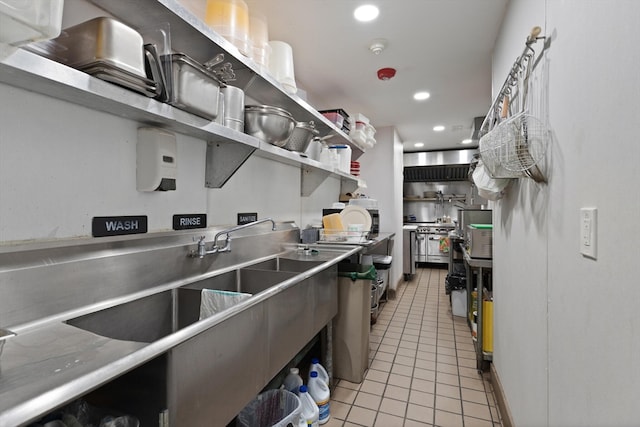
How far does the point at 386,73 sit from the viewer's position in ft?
9.45

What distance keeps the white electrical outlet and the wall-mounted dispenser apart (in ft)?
4.99

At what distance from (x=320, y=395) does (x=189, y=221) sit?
134cm

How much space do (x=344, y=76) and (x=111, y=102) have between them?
7.59 feet

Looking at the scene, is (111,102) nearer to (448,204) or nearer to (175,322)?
(175,322)

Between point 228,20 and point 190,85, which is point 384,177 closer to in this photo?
point 228,20

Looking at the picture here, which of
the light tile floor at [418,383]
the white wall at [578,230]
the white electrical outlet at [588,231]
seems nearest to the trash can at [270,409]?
the light tile floor at [418,383]

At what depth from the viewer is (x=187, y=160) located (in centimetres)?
167

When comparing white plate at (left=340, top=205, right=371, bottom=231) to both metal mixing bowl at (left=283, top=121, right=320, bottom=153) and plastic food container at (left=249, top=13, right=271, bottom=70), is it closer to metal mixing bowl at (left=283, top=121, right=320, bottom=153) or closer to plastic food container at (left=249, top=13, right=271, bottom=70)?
metal mixing bowl at (left=283, top=121, right=320, bottom=153)

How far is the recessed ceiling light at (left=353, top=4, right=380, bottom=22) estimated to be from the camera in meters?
1.97

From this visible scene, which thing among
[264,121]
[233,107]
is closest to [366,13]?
[264,121]

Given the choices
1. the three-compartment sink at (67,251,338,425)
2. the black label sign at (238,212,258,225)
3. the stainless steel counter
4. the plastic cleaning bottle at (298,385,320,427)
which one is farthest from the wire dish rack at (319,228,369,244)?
the stainless steel counter

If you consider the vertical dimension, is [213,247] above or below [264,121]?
below

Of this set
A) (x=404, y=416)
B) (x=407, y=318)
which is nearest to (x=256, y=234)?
(x=404, y=416)

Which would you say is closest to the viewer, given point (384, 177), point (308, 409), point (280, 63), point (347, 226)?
point (308, 409)
